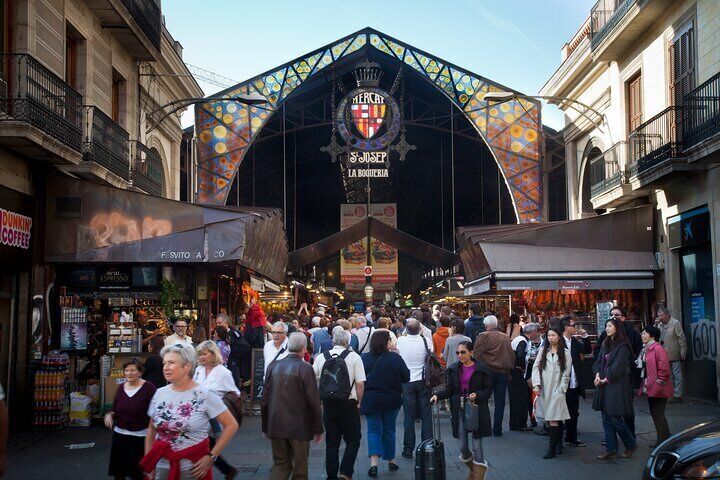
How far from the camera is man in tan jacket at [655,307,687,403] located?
17.0 meters

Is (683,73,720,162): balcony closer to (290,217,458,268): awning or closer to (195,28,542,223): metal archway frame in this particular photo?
(195,28,542,223): metal archway frame

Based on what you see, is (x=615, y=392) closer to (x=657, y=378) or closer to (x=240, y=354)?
(x=657, y=378)

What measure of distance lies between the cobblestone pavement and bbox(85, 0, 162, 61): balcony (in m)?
7.92

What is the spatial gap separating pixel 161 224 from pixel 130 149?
3.57 metres

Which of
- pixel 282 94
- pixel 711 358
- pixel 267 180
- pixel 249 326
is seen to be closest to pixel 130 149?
pixel 249 326

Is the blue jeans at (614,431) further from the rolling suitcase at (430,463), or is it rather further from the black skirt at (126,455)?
the black skirt at (126,455)

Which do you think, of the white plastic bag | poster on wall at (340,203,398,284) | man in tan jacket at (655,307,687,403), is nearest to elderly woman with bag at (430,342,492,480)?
the white plastic bag

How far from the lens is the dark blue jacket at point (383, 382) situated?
10.4 meters

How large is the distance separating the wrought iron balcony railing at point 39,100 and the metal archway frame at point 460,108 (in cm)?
1060

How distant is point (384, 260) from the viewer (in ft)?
123

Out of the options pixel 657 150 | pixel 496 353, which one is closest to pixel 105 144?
pixel 496 353

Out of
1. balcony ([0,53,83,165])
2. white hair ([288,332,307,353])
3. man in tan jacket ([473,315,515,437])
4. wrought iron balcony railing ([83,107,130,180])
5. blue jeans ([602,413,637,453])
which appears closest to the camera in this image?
white hair ([288,332,307,353])

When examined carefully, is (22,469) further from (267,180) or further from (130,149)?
(267,180)

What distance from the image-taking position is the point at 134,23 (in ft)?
59.3
